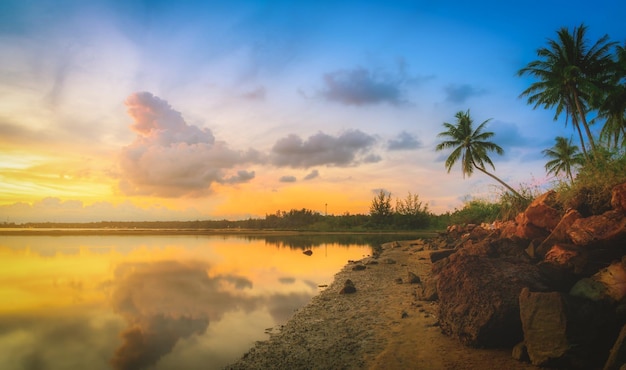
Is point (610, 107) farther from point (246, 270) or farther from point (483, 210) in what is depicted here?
point (246, 270)

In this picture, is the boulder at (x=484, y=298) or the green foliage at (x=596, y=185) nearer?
the boulder at (x=484, y=298)

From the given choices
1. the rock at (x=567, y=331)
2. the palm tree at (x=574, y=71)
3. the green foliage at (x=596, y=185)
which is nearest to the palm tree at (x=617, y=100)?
the palm tree at (x=574, y=71)

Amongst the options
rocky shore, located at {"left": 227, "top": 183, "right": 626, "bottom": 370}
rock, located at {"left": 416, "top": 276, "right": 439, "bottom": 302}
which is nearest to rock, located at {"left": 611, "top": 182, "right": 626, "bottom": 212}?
rocky shore, located at {"left": 227, "top": 183, "right": 626, "bottom": 370}

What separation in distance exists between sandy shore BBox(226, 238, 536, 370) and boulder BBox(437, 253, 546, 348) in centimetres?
27

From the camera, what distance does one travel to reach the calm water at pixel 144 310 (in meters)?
7.63

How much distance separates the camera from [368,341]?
7.33 metres

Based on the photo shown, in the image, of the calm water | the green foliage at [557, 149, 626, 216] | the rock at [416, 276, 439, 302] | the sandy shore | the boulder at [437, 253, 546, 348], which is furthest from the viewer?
the rock at [416, 276, 439, 302]

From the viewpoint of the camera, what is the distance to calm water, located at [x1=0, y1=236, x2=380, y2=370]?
763cm

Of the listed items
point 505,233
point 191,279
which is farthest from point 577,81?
point 191,279

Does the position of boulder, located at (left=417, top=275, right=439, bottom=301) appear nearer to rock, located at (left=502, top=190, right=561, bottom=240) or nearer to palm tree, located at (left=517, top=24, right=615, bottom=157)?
rock, located at (left=502, top=190, right=561, bottom=240)

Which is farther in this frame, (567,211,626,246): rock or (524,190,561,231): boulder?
(524,190,561,231): boulder

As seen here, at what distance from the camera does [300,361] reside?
6457 mm

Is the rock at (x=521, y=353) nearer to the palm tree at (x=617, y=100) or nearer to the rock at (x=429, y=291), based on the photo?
the rock at (x=429, y=291)

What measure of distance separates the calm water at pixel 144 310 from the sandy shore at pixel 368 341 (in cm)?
82
